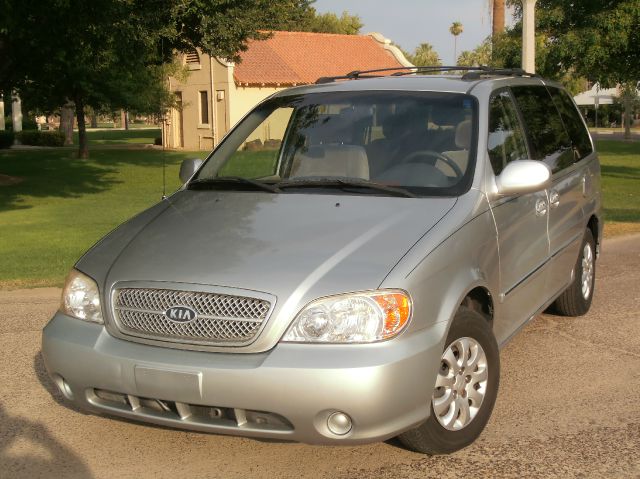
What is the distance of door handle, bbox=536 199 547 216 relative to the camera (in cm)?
557

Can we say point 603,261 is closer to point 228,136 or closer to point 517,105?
point 517,105

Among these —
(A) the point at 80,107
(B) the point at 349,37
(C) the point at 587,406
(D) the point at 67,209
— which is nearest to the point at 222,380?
(C) the point at 587,406

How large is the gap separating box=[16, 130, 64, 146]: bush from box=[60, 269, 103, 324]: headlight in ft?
154

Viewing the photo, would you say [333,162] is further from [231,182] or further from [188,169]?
[188,169]

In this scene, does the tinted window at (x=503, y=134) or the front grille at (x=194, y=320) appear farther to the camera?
the tinted window at (x=503, y=134)

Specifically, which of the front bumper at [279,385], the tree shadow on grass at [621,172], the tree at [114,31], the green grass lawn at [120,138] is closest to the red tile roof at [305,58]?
the green grass lawn at [120,138]

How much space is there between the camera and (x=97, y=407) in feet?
13.6

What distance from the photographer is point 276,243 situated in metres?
4.21

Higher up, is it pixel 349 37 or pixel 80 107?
pixel 349 37

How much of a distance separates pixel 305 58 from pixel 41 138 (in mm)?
15389

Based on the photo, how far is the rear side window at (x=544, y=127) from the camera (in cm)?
594

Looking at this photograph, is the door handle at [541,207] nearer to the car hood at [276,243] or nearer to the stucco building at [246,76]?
the car hood at [276,243]

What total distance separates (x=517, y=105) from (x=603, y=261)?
461 centimetres

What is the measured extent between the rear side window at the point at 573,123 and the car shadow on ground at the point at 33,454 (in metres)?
4.31
